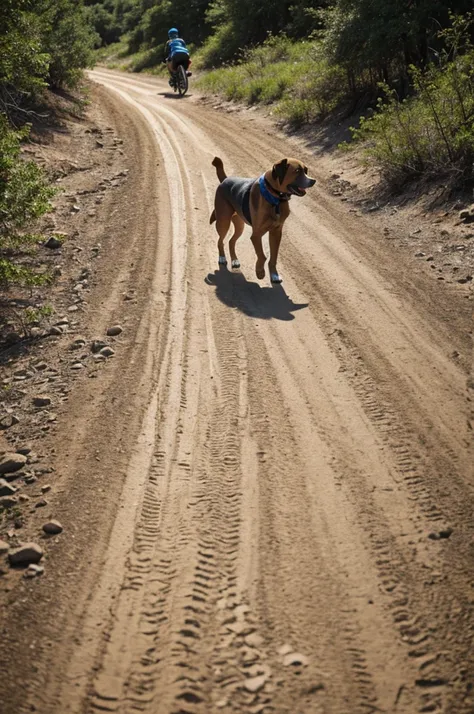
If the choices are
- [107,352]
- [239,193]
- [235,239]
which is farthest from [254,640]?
[235,239]

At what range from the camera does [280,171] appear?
7492 mm

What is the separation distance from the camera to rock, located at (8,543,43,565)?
4.08 metres

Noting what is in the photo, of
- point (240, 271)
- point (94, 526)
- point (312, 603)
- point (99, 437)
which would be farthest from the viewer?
point (240, 271)

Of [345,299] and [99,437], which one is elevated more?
[345,299]

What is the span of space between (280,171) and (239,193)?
0.85 m

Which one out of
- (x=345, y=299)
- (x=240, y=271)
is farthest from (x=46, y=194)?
(x=345, y=299)

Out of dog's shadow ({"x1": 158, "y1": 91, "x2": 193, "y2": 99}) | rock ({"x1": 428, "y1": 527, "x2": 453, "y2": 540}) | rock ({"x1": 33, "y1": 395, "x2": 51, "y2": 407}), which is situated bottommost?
rock ({"x1": 33, "y1": 395, "x2": 51, "y2": 407})

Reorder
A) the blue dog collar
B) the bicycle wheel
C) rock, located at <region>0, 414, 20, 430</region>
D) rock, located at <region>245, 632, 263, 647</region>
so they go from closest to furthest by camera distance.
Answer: rock, located at <region>245, 632, 263, 647</region>, rock, located at <region>0, 414, 20, 430</region>, the blue dog collar, the bicycle wheel

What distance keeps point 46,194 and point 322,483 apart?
5638mm

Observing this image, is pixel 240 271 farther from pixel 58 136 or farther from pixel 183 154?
pixel 58 136

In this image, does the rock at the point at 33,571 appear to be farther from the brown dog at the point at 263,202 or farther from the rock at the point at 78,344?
the brown dog at the point at 263,202

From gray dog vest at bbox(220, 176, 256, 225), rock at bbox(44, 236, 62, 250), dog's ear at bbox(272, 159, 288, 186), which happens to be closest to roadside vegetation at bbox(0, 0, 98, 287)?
rock at bbox(44, 236, 62, 250)

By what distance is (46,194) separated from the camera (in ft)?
27.8

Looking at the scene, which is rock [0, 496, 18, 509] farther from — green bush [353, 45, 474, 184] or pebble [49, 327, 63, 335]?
green bush [353, 45, 474, 184]
